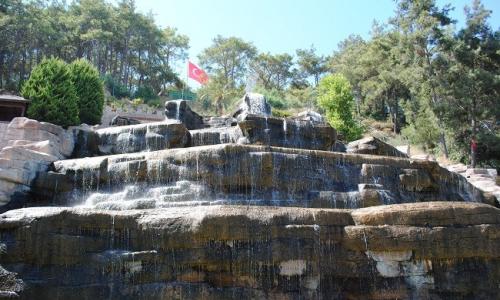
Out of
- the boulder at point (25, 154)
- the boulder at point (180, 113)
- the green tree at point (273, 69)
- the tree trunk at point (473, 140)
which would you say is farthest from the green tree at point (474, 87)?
the green tree at point (273, 69)

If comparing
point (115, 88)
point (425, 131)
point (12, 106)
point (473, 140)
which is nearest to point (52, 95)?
point (12, 106)

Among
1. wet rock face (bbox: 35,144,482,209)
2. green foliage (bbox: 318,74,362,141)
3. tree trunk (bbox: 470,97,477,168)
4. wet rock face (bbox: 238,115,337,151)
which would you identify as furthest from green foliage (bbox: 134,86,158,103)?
wet rock face (bbox: 35,144,482,209)

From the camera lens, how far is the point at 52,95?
1944 centimetres

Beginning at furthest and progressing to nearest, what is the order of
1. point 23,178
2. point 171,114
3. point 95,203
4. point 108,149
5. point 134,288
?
1. point 171,114
2. point 108,149
3. point 23,178
4. point 95,203
5. point 134,288

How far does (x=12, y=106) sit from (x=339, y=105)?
21.1 m

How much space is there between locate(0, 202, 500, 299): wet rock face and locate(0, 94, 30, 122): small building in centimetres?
1348

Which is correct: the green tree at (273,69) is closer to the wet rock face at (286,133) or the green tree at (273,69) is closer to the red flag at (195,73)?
the red flag at (195,73)

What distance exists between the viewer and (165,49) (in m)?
56.0

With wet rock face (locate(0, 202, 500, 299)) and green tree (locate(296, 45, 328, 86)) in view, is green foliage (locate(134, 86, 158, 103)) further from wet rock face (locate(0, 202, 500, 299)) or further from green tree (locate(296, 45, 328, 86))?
wet rock face (locate(0, 202, 500, 299))

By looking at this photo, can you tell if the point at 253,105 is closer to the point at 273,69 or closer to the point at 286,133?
the point at 286,133

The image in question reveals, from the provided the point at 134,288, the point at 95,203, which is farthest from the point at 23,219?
the point at 95,203

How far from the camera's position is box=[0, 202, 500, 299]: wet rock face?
7.28m

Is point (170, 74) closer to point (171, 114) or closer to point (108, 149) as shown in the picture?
point (171, 114)

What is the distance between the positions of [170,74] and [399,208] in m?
47.2
